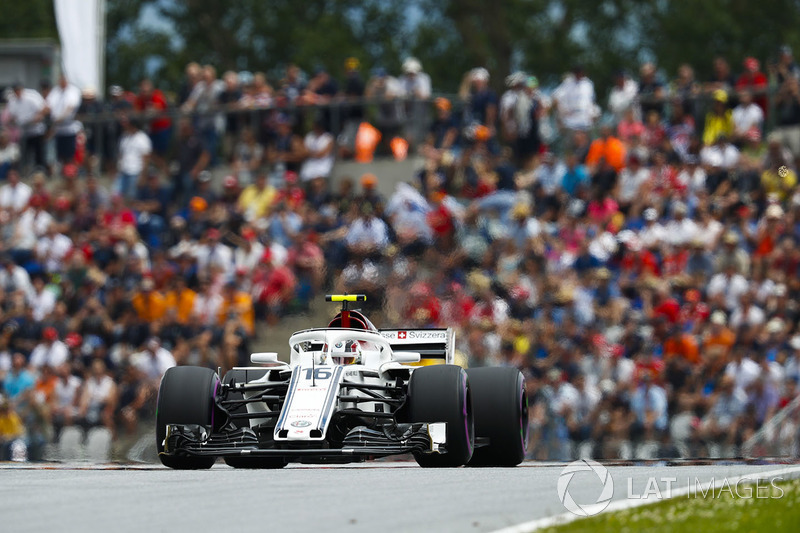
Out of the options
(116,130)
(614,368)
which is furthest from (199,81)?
(614,368)

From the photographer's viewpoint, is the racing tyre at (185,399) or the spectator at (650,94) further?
the spectator at (650,94)

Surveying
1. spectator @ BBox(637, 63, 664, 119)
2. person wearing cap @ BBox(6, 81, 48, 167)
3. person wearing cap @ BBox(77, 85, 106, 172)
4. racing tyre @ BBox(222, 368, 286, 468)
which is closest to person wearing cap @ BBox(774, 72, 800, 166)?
spectator @ BBox(637, 63, 664, 119)

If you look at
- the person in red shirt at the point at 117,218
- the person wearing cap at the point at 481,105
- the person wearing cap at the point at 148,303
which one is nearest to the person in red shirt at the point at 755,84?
the person wearing cap at the point at 481,105

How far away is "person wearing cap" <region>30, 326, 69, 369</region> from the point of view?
2278cm

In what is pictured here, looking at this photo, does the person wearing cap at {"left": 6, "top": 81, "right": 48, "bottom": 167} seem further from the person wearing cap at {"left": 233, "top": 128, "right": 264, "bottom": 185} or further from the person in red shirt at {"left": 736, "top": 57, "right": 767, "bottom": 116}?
the person in red shirt at {"left": 736, "top": 57, "right": 767, "bottom": 116}

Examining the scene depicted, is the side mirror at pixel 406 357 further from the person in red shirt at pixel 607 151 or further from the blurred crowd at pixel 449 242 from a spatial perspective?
the person in red shirt at pixel 607 151

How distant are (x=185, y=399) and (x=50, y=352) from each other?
9.62 m

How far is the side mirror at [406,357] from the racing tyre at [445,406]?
4.21ft

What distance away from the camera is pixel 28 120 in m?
29.3

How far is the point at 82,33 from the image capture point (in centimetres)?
3052

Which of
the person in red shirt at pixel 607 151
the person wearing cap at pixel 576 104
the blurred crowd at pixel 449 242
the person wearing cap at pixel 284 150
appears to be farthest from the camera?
the person wearing cap at pixel 284 150

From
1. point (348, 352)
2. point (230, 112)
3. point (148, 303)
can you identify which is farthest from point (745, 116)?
point (348, 352)

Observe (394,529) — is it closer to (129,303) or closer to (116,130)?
(129,303)

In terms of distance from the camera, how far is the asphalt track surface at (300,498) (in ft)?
30.8
